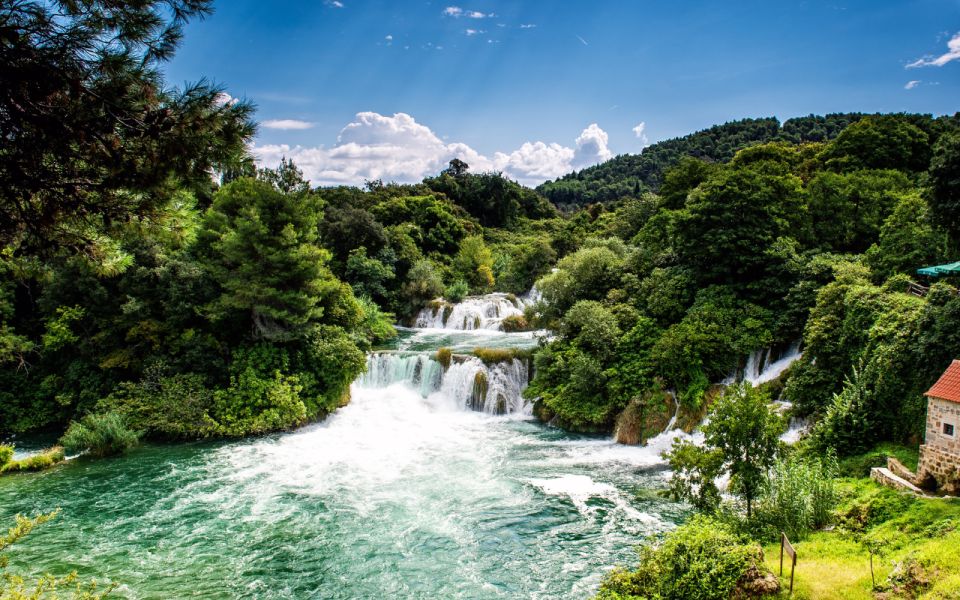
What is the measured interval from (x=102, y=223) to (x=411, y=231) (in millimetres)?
38580

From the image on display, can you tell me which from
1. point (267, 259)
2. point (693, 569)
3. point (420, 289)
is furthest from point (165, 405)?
point (420, 289)

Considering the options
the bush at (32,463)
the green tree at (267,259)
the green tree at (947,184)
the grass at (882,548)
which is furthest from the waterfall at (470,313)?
the grass at (882,548)

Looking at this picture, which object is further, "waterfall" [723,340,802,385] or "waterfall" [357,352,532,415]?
"waterfall" [357,352,532,415]

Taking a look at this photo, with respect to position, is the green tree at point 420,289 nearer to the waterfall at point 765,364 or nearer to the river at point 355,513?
the river at point 355,513

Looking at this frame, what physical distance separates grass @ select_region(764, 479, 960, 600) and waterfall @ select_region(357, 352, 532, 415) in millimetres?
12497

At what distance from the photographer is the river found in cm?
988

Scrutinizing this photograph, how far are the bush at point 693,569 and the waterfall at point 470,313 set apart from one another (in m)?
24.0

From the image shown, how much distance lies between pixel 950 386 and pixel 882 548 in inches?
143

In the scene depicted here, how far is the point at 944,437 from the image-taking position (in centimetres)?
923

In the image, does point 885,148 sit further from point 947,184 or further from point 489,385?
point 489,385

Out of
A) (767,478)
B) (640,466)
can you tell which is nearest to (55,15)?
(767,478)

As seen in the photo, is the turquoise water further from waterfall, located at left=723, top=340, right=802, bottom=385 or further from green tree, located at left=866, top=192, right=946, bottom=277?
green tree, located at left=866, top=192, right=946, bottom=277

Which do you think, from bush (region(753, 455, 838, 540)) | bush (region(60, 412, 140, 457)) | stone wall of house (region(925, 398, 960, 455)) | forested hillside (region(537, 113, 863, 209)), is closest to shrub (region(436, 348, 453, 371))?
bush (region(60, 412, 140, 457))

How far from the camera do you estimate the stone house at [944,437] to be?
900cm
